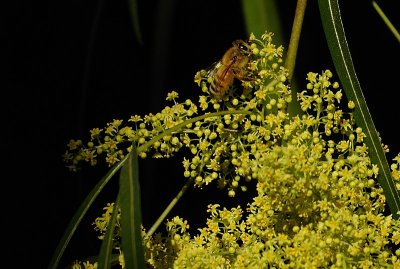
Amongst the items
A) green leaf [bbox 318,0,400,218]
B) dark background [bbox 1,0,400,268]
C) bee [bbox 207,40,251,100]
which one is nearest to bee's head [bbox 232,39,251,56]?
bee [bbox 207,40,251,100]

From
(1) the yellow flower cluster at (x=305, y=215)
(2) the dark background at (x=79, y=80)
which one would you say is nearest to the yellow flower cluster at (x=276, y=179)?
(1) the yellow flower cluster at (x=305, y=215)

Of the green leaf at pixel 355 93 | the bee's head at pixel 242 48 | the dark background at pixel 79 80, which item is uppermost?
the dark background at pixel 79 80

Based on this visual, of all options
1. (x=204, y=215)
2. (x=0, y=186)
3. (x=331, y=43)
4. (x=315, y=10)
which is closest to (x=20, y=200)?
(x=0, y=186)

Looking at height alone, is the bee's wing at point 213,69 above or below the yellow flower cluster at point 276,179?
above

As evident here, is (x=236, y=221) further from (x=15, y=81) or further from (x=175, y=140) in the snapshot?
(x=15, y=81)

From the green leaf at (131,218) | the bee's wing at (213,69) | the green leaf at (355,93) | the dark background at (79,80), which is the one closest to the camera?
the green leaf at (131,218)

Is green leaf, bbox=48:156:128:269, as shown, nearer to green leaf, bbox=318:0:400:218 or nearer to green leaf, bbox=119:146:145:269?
green leaf, bbox=119:146:145:269

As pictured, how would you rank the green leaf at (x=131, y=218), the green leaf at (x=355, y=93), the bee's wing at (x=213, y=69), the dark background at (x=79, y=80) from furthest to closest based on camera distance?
the dark background at (x=79, y=80) → the bee's wing at (x=213, y=69) → the green leaf at (x=355, y=93) → the green leaf at (x=131, y=218)

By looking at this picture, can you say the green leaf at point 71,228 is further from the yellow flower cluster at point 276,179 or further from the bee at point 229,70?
the bee at point 229,70
